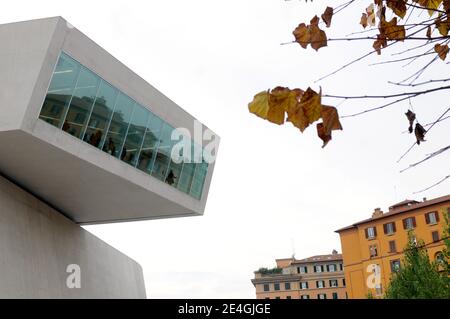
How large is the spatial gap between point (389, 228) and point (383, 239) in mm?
1485

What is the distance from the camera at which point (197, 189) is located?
22094mm

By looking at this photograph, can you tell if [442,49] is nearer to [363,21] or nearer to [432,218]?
[363,21]

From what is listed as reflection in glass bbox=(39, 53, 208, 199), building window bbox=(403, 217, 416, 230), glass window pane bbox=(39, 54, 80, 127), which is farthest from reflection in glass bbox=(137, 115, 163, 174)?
building window bbox=(403, 217, 416, 230)

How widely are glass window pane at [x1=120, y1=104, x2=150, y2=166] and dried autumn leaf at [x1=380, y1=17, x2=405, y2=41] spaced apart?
15.1 m

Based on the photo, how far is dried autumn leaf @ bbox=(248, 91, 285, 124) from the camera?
2396 millimetres

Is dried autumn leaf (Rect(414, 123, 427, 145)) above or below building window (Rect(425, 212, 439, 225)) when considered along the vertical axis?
below

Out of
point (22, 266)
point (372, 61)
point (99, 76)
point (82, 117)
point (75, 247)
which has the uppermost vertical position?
point (99, 76)

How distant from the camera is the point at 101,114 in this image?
16.6m

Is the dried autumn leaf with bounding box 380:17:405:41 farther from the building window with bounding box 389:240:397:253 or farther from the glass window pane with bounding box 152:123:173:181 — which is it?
the building window with bounding box 389:240:397:253

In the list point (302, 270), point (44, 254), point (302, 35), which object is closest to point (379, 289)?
point (302, 270)

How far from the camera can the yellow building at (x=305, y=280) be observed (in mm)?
81188
